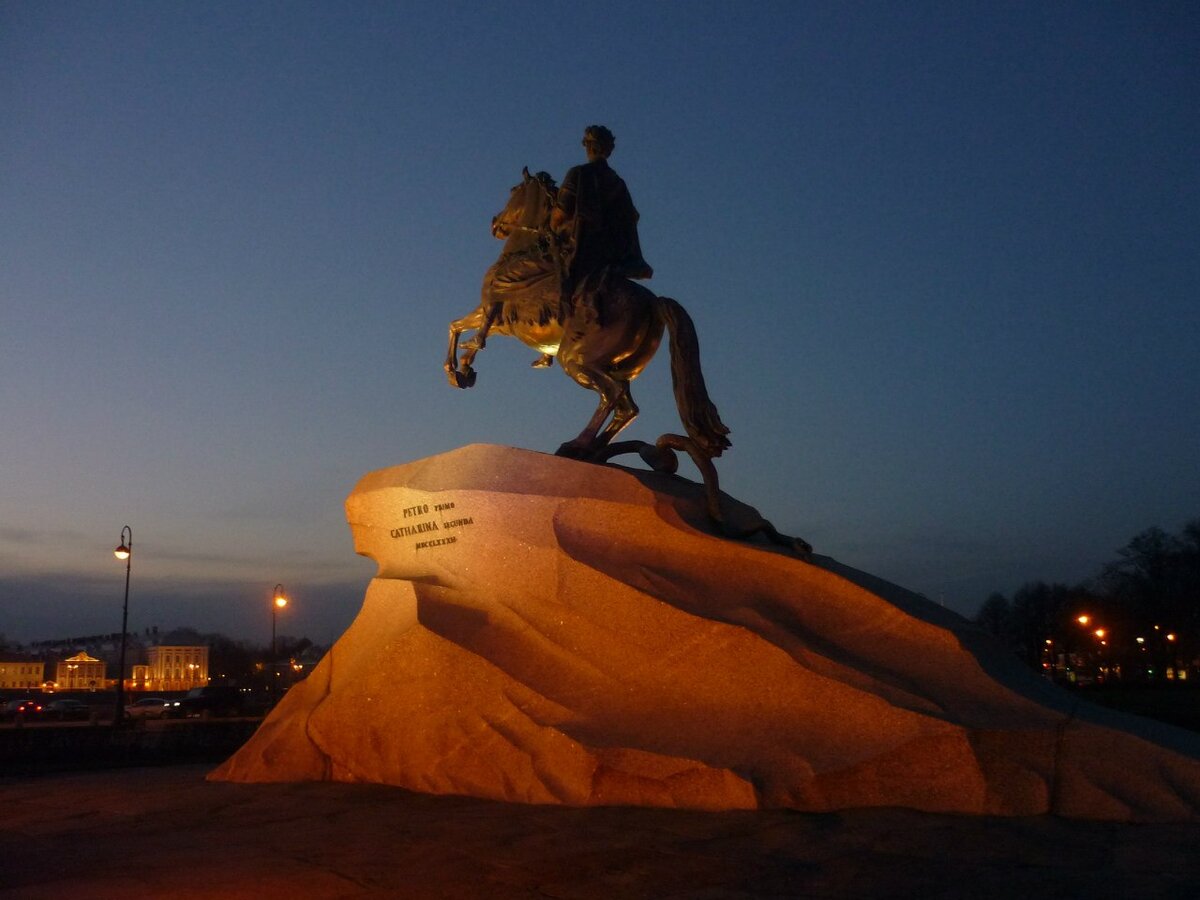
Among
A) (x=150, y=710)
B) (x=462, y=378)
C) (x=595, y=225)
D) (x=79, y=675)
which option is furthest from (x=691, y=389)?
(x=79, y=675)

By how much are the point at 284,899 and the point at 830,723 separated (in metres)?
3.40

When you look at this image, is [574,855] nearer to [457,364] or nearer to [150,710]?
[457,364]

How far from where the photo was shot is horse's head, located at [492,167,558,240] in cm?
1052

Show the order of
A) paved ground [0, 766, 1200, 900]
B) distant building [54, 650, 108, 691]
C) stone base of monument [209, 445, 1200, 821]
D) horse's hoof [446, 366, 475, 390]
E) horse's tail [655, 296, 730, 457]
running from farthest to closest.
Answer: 1. distant building [54, 650, 108, 691]
2. horse's hoof [446, 366, 475, 390]
3. horse's tail [655, 296, 730, 457]
4. stone base of monument [209, 445, 1200, 821]
5. paved ground [0, 766, 1200, 900]

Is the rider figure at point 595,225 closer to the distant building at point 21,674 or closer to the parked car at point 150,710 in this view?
the parked car at point 150,710

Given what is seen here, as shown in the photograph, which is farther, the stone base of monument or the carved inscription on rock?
the carved inscription on rock

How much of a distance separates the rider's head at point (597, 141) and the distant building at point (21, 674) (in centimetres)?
9583

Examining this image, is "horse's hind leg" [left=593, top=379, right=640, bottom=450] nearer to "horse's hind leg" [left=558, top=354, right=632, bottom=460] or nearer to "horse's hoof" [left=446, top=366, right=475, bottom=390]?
"horse's hind leg" [left=558, top=354, right=632, bottom=460]

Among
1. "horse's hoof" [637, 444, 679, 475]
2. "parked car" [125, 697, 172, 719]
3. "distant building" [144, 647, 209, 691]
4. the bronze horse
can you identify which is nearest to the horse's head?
the bronze horse

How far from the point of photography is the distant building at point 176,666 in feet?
301

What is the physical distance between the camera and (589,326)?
9734 mm

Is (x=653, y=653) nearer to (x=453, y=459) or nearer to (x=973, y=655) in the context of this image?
(x=973, y=655)

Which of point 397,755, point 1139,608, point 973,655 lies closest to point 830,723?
point 973,655

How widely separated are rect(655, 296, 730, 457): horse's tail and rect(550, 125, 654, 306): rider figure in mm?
865
